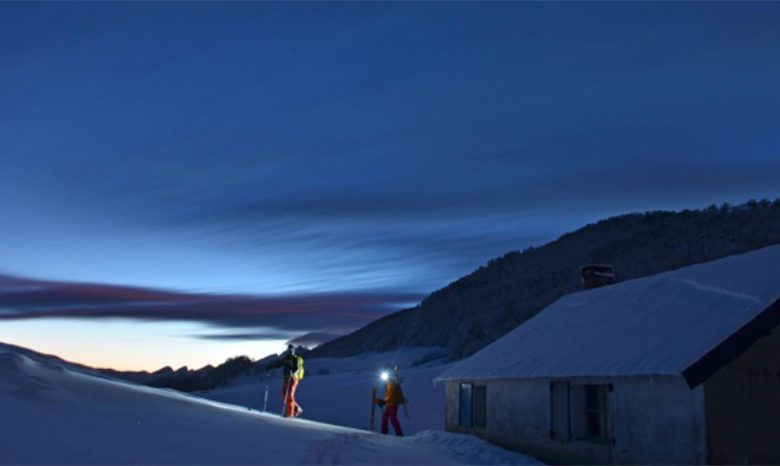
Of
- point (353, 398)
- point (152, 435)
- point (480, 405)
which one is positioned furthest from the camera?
point (353, 398)

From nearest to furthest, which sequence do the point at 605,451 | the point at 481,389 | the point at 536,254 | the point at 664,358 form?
the point at 664,358
the point at 605,451
the point at 481,389
the point at 536,254

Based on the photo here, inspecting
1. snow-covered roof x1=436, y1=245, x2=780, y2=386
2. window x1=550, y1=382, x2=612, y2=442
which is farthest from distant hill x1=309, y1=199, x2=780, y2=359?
window x1=550, y1=382, x2=612, y2=442

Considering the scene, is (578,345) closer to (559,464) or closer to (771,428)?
(559,464)

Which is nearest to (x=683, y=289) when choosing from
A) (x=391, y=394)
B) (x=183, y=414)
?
(x=391, y=394)

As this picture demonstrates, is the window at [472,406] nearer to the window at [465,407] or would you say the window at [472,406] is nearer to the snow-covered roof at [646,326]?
the window at [465,407]

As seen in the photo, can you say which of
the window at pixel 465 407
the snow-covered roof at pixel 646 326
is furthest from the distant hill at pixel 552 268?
the snow-covered roof at pixel 646 326

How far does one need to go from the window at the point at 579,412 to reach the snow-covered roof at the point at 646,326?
477mm

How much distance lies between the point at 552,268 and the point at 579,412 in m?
76.9

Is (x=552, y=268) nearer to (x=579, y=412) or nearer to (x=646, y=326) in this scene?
(x=646, y=326)

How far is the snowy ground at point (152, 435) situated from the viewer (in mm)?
10570

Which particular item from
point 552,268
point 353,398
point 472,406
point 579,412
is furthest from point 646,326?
point 552,268

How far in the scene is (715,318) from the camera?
569 inches

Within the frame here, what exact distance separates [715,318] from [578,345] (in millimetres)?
3833

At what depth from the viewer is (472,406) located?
2105 centimetres
